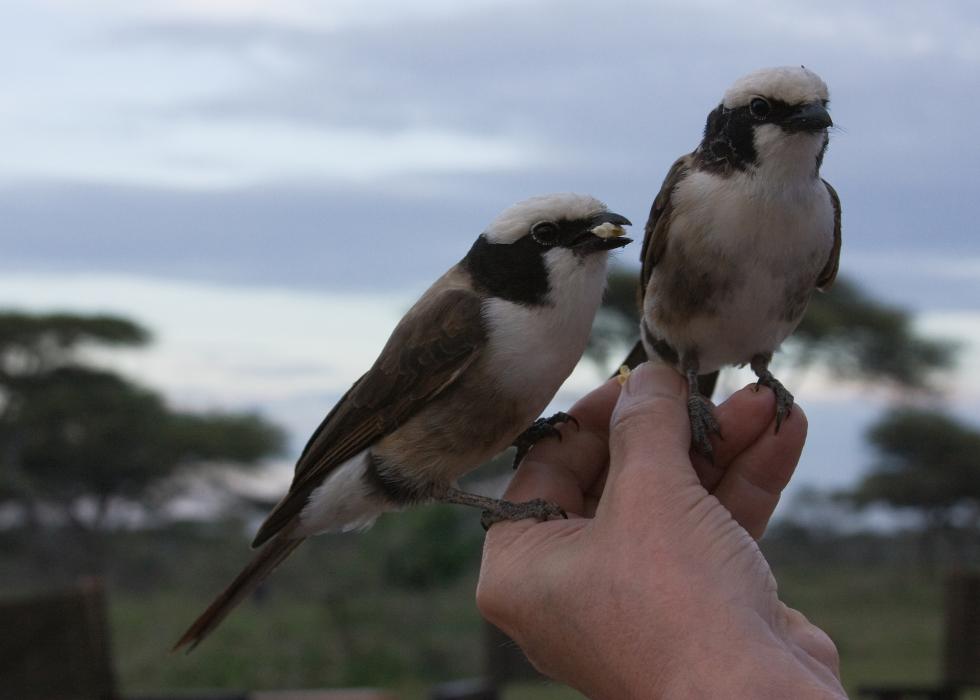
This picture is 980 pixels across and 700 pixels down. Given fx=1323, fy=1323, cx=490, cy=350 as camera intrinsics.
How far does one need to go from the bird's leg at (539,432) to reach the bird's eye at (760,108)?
77cm

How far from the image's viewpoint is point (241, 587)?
3.19 metres

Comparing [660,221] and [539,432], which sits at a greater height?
[660,221]

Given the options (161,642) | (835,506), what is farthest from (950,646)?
(835,506)

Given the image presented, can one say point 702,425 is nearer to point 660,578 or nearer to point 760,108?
point 660,578

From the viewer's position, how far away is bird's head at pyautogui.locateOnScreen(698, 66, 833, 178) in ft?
9.11

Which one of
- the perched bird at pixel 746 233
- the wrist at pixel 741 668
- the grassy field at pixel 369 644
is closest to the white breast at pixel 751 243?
the perched bird at pixel 746 233

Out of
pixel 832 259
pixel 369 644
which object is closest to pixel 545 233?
pixel 832 259

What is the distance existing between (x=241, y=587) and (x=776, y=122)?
1647 mm

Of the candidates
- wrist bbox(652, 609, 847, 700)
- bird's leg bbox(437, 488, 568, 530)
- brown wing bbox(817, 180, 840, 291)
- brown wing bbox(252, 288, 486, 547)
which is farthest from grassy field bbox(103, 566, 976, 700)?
wrist bbox(652, 609, 847, 700)

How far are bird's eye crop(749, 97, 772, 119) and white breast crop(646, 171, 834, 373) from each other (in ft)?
0.42

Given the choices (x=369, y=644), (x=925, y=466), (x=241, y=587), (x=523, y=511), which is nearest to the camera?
(x=523, y=511)

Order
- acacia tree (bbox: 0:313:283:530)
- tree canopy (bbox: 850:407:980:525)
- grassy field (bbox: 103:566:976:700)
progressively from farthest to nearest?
1. acacia tree (bbox: 0:313:283:530)
2. tree canopy (bbox: 850:407:980:525)
3. grassy field (bbox: 103:566:976:700)

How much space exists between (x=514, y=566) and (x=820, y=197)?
107 centimetres

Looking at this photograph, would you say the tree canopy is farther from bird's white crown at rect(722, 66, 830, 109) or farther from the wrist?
Result: the wrist
